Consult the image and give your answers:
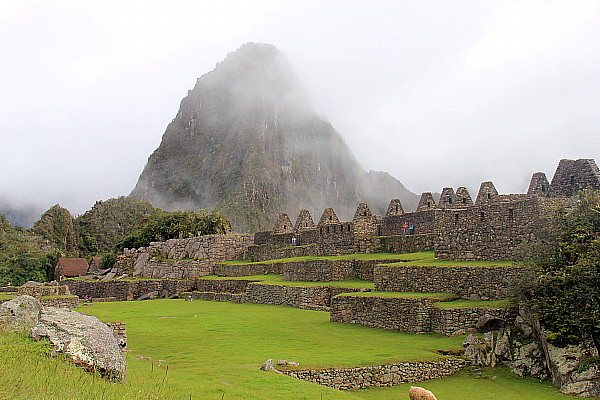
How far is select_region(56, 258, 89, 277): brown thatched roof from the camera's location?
4922 cm

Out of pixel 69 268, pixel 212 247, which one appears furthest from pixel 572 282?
pixel 69 268

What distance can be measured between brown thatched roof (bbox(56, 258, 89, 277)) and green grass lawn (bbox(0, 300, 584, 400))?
3553 centimetres

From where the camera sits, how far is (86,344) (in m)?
6.19

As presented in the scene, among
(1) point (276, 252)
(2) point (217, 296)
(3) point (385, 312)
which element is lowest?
(2) point (217, 296)

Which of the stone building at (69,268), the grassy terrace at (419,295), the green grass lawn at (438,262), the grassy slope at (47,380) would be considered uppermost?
the green grass lawn at (438,262)

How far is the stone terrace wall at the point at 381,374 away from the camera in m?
9.11

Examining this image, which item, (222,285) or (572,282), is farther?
(222,285)

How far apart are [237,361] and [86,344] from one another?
164 inches

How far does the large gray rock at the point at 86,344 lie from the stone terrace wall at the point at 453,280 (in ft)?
29.7

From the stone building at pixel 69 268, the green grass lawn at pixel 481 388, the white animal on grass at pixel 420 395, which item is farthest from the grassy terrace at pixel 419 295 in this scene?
the stone building at pixel 69 268

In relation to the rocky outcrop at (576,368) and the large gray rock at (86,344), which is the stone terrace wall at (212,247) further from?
the large gray rock at (86,344)

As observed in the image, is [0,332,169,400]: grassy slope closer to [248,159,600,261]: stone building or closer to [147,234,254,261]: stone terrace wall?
[248,159,600,261]: stone building

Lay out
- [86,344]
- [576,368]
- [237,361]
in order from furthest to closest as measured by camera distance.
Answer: [237,361]
[576,368]
[86,344]

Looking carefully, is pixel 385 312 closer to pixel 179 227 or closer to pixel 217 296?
pixel 217 296
